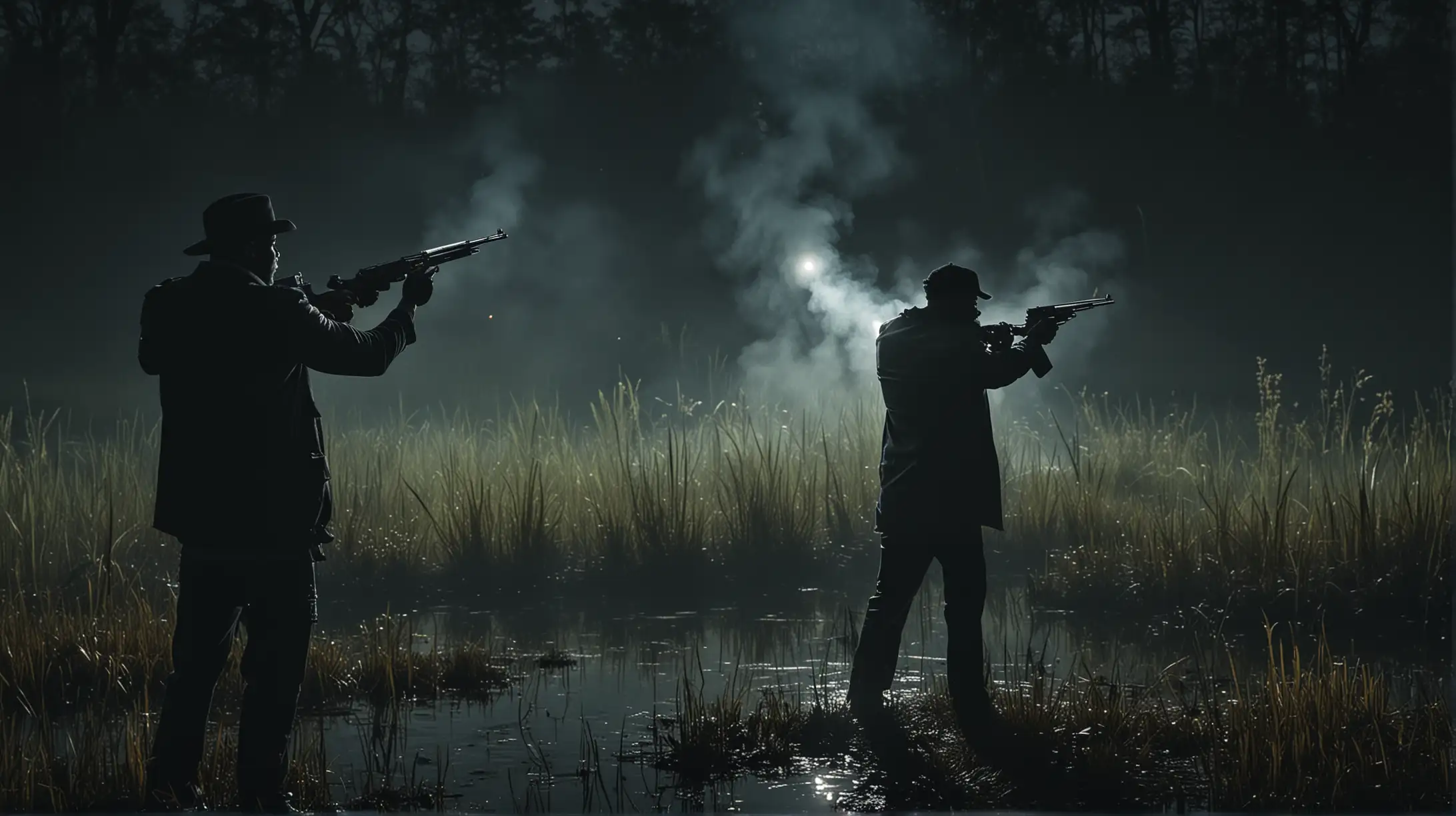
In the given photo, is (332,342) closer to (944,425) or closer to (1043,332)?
(944,425)

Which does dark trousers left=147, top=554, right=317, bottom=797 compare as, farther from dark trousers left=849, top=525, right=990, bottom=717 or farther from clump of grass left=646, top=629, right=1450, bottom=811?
dark trousers left=849, top=525, right=990, bottom=717

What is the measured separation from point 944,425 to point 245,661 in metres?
2.79

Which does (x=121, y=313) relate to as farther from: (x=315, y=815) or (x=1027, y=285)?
(x=315, y=815)

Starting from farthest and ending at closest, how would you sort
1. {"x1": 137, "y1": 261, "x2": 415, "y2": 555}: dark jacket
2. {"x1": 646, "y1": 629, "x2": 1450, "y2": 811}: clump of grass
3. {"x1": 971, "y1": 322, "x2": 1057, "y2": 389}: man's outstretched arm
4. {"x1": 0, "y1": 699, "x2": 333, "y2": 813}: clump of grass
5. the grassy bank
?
the grassy bank, {"x1": 971, "y1": 322, "x2": 1057, "y2": 389}: man's outstretched arm, {"x1": 646, "y1": 629, "x2": 1450, "y2": 811}: clump of grass, {"x1": 0, "y1": 699, "x2": 333, "y2": 813}: clump of grass, {"x1": 137, "y1": 261, "x2": 415, "y2": 555}: dark jacket

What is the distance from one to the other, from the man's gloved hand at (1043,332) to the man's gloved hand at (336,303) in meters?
2.82

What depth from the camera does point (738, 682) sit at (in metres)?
6.57

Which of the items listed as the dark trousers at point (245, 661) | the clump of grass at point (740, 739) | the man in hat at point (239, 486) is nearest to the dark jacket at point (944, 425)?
the clump of grass at point (740, 739)

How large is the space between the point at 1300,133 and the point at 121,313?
57.8ft

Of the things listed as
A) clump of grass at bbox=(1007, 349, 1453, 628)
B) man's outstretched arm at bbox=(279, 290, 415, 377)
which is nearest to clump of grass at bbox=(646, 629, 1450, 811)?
man's outstretched arm at bbox=(279, 290, 415, 377)

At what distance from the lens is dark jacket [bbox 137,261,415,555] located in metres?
4.31

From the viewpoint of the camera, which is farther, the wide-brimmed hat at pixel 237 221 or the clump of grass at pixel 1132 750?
the clump of grass at pixel 1132 750

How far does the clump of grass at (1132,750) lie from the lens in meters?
4.66

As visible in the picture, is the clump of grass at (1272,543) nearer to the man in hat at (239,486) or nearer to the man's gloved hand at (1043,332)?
the man's gloved hand at (1043,332)

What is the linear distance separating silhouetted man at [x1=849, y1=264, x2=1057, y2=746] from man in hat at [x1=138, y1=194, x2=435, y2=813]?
233cm
